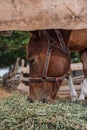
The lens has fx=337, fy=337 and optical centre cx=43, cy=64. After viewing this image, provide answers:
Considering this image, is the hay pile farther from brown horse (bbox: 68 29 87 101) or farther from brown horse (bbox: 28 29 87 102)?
brown horse (bbox: 68 29 87 101)

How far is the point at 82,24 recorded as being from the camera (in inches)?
59.3

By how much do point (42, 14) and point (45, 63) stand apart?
1874mm

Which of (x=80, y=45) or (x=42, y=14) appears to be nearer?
(x=42, y=14)

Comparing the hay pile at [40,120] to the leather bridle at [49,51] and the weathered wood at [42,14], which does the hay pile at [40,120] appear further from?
the leather bridle at [49,51]

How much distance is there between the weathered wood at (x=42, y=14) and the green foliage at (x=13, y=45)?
8556 mm

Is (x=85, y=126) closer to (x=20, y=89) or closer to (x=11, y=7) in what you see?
(x=11, y=7)

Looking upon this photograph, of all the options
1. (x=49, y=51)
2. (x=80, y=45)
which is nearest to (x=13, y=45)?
(x=80, y=45)

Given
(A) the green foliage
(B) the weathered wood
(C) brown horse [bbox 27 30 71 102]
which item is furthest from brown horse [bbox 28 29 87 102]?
(A) the green foliage

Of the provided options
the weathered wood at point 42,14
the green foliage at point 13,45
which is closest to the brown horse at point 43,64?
the weathered wood at point 42,14

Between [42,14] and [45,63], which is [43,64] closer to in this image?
[45,63]

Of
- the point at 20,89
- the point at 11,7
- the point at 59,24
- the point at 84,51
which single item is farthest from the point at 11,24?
the point at 20,89

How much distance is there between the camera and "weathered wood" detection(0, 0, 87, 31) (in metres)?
1.45

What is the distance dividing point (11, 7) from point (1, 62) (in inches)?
460

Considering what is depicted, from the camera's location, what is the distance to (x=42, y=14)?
57.8 inches
